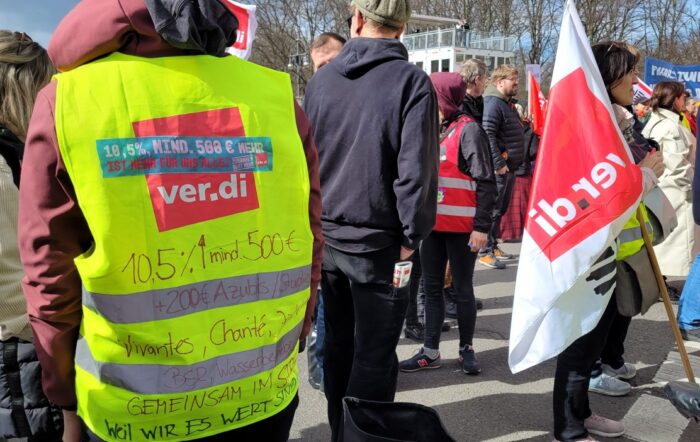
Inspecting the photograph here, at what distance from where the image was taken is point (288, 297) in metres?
1.57

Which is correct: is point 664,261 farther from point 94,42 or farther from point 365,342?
point 94,42

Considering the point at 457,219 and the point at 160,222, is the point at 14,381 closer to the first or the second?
the point at 160,222

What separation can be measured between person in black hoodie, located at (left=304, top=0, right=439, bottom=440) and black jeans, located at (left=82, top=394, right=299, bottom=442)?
2.94ft

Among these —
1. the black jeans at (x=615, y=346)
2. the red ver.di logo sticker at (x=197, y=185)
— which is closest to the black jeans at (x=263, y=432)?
the red ver.di logo sticker at (x=197, y=185)

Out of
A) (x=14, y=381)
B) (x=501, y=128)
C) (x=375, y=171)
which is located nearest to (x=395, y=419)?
(x=375, y=171)

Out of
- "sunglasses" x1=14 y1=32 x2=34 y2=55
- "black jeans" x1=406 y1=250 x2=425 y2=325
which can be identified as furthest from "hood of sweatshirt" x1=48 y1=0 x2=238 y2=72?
"black jeans" x1=406 y1=250 x2=425 y2=325

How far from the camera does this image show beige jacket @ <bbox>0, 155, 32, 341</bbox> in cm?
201

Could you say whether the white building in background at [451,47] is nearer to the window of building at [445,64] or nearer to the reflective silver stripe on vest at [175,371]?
the window of building at [445,64]

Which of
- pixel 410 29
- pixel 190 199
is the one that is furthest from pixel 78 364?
pixel 410 29

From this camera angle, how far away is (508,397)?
3557mm

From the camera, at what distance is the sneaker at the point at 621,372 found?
12.4 ft

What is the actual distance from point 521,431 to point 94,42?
9.29 feet

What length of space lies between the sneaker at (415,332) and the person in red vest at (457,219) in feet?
1.59

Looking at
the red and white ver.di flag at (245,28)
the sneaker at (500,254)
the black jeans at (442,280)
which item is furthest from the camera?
the sneaker at (500,254)
